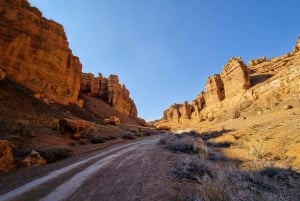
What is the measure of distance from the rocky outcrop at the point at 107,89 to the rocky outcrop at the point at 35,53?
73.7ft

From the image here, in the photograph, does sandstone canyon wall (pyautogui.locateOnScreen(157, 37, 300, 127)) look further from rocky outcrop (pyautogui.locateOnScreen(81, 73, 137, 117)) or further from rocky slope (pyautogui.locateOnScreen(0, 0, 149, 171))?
rocky outcrop (pyautogui.locateOnScreen(81, 73, 137, 117))

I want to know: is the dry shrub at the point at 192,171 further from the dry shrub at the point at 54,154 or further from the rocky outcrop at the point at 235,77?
the rocky outcrop at the point at 235,77

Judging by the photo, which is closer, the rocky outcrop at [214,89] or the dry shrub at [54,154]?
the dry shrub at [54,154]

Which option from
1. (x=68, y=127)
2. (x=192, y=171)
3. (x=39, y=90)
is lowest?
(x=192, y=171)

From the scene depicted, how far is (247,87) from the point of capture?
197 feet

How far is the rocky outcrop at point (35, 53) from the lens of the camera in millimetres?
34188

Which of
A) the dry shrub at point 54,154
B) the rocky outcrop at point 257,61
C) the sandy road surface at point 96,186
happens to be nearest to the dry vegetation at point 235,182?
the sandy road surface at point 96,186

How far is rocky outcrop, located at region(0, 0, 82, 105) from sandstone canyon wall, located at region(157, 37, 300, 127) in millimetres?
40670

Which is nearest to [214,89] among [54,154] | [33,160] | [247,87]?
[247,87]

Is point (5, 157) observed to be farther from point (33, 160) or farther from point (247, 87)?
point (247, 87)

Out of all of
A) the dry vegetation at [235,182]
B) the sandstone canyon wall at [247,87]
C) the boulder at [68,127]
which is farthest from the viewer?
the sandstone canyon wall at [247,87]

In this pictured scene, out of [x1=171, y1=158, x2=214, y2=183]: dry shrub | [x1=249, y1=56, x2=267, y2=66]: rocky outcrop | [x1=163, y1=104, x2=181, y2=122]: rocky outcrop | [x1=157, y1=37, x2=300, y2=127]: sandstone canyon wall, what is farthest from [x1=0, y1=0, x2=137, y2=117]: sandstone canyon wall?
[x1=163, y1=104, x2=181, y2=122]: rocky outcrop

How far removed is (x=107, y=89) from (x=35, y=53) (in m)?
37.5

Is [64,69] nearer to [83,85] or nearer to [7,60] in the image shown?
[7,60]
